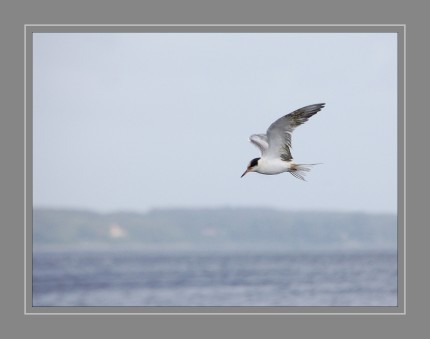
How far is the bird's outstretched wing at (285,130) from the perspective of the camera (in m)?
8.75

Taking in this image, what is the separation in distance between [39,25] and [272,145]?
288cm

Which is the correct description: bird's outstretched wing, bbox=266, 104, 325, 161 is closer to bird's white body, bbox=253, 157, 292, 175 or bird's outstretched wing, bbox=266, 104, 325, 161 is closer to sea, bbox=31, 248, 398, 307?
bird's white body, bbox=253, 157, 292, 175

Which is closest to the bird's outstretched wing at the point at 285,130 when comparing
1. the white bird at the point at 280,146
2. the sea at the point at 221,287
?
the white bird at the point at 280,146

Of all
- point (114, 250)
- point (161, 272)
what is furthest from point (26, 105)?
point (114, 250)

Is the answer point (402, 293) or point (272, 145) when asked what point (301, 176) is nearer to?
point (272, 145)

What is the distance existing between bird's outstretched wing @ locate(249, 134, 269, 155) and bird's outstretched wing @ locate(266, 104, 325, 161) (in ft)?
0.21

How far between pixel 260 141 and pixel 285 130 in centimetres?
42

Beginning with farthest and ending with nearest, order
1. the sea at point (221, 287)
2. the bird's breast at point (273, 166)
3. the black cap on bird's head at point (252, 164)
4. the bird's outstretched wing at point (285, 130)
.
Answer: the sea at point (221, 287) < the black cap on bird's head at point (252, 164) < the bird's breast at point (273, 166) < the bird's outstretched wing at point (285, 130)

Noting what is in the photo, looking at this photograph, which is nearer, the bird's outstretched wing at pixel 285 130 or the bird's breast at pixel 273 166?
the bird's outstretched wing at pixel 285 130

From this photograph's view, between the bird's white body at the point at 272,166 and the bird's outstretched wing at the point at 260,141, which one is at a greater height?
the bird's outstretched wing at the point at 260,141

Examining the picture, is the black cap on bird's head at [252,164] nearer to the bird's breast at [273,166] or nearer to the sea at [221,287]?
the bird's breast at [273,166]

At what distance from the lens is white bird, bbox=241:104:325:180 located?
28.8 ft

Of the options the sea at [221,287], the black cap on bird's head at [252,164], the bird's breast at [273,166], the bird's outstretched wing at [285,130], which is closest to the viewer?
the bird's outstretched wing at [285,130]

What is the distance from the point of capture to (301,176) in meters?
8.79
